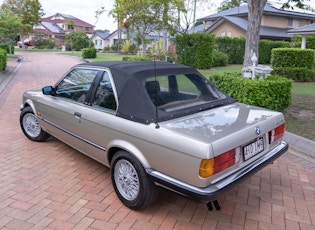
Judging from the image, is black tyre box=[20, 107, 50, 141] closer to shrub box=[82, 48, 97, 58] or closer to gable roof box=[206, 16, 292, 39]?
shrub box=[82, 48, 97, 58]

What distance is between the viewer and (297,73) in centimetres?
1327

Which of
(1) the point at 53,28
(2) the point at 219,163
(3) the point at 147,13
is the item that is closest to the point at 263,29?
(3) the point at 147,13

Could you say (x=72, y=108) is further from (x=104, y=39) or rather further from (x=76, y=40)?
(x=104, y=39)

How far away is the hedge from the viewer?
6.37m

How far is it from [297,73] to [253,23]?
613 cm

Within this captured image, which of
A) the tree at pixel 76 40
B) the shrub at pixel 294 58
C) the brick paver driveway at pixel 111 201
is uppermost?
the tree at pixel 76 40

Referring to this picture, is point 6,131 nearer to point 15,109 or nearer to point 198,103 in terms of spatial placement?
point 15,109

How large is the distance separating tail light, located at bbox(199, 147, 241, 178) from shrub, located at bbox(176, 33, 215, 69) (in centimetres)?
1544

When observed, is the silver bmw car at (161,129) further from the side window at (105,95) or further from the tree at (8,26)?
the tree at (8,26)

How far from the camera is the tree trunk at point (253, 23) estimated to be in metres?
8.09

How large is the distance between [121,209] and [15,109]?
5546 mm

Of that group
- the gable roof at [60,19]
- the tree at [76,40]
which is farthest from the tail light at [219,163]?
the gable roof at [60,19]

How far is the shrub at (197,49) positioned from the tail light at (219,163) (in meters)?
15.4

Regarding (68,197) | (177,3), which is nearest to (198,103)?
(68,197)
